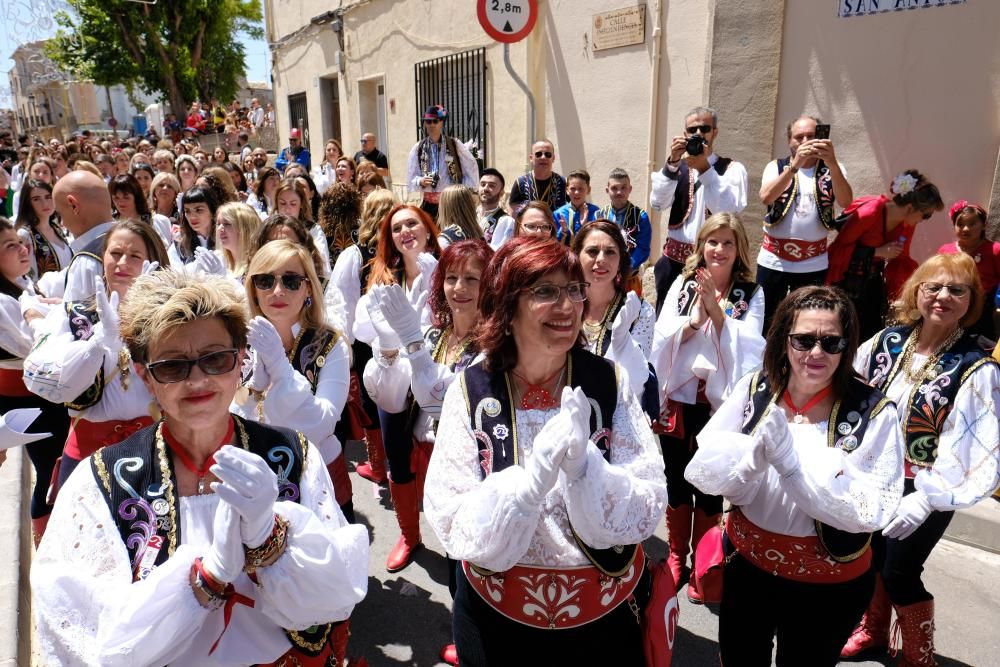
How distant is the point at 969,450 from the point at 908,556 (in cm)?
49

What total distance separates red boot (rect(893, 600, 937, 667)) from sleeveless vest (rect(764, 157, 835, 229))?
291 centimetres

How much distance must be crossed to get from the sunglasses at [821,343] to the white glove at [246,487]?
5.75 ft

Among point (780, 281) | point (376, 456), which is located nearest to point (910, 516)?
point (780, 281)

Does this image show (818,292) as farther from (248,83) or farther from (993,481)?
(248,83)

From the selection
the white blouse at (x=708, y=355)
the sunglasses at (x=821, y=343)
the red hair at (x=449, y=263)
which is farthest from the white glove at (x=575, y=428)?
the white blouse at (x=708, y=355)

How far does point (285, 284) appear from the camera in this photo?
2.97 meters

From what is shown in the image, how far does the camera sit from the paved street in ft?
9.70

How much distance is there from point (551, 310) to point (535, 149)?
202 inches

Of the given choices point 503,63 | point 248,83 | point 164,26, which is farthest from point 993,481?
point 248,83

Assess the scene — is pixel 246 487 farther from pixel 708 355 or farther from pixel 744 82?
pixel 744 82

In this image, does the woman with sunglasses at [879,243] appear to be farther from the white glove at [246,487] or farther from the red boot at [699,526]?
the white glove at [246,487]

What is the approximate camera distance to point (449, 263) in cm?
307

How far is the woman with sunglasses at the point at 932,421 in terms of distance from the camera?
2.48 metres

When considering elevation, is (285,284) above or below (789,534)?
above
